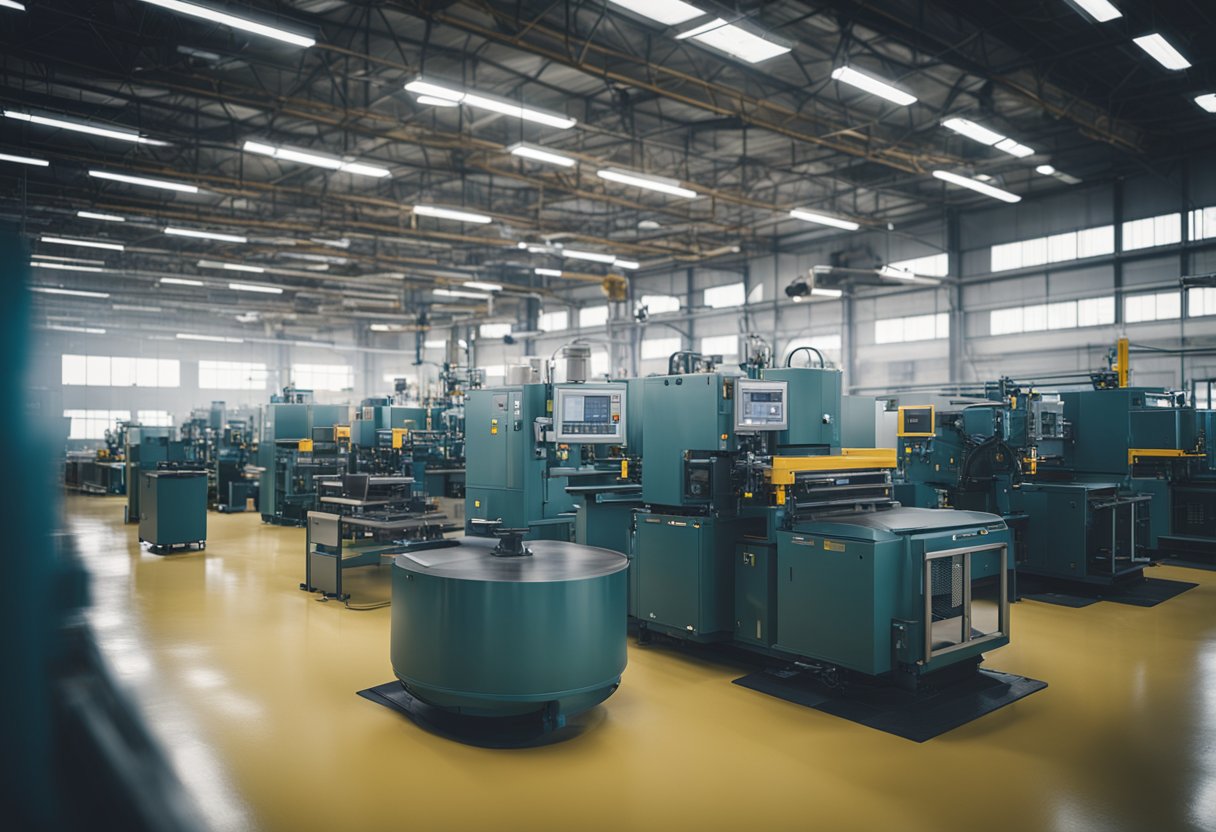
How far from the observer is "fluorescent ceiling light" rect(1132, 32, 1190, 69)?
6.88 meters

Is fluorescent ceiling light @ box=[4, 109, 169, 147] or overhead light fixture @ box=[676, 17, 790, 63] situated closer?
overhead light fixture @ box=[676, 17, 790, 63]

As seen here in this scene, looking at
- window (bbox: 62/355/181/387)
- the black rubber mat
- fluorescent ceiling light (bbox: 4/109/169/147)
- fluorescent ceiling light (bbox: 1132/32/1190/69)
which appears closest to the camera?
the black rubber mat

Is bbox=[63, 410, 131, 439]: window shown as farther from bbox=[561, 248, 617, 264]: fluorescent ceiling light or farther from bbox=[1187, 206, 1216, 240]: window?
bbox=[1187, 206, 1216, 240]: window

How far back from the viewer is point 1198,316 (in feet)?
39.1

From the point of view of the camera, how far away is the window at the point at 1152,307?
40.2 feet

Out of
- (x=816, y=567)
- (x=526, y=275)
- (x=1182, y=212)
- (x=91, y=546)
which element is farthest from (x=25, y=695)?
(x=526, y=275)

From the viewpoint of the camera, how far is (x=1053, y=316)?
1368 cm

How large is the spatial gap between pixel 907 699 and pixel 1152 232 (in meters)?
11.7

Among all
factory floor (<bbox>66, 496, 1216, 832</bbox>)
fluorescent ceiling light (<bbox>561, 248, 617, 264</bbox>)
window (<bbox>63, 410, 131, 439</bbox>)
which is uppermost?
fluorescent ceiling light (<bbox>561, 248, 617, 264</bbox>)

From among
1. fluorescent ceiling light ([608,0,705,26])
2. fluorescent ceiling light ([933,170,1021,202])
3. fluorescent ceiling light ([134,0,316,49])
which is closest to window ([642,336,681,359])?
fluorescent ceiling light ([933,170,1021,202])

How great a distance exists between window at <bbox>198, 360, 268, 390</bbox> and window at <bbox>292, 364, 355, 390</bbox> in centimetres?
116

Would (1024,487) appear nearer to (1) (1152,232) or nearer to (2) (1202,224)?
(2) (1202,224)

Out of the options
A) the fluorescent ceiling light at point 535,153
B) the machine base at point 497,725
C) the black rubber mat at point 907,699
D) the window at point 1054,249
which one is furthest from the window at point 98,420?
the black rubber mat at point 907,699

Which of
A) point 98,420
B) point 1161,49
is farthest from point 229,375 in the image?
point 1161,49
